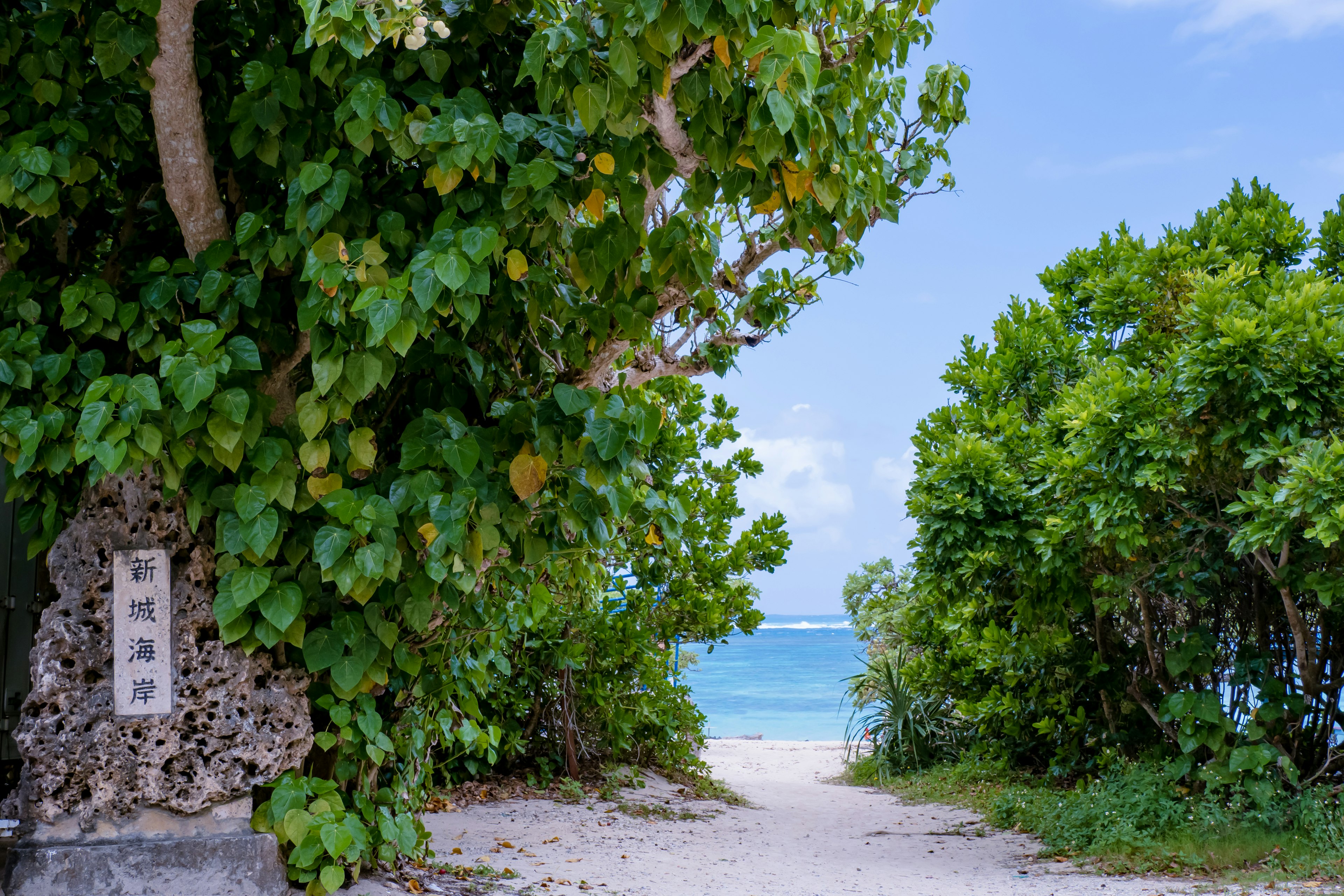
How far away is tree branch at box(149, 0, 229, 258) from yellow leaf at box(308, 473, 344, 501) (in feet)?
2.95

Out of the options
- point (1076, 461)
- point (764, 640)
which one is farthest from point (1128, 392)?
point (764, 640)

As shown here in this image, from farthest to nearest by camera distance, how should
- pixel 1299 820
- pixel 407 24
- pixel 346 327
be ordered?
pixel 1299 820, pixel 346 327, pixel 407 24

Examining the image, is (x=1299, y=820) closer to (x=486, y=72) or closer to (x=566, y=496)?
(x=566, y=496)

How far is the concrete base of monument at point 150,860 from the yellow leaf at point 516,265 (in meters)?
2.10

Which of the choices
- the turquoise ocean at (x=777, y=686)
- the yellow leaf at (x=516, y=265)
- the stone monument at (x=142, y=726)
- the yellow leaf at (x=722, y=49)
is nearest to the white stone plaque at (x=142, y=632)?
the stone monument at (x=142, y=726)

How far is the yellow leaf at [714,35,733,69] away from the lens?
249 cm

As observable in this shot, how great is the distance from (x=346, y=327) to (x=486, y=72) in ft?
3.92

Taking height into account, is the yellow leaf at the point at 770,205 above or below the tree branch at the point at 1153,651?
above

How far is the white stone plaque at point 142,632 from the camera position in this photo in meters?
3.28

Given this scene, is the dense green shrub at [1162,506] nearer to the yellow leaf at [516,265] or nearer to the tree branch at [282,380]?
the yellow leaf at [516,265]

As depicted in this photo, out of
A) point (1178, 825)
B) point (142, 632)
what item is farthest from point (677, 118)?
point (1178, 825)

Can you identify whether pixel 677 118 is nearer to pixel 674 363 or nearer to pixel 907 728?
pixel 674 363

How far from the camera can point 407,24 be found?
2320mm

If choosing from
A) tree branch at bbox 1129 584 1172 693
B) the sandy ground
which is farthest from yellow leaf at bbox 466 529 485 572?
tree branch at bbox 1129 584 1172 693
